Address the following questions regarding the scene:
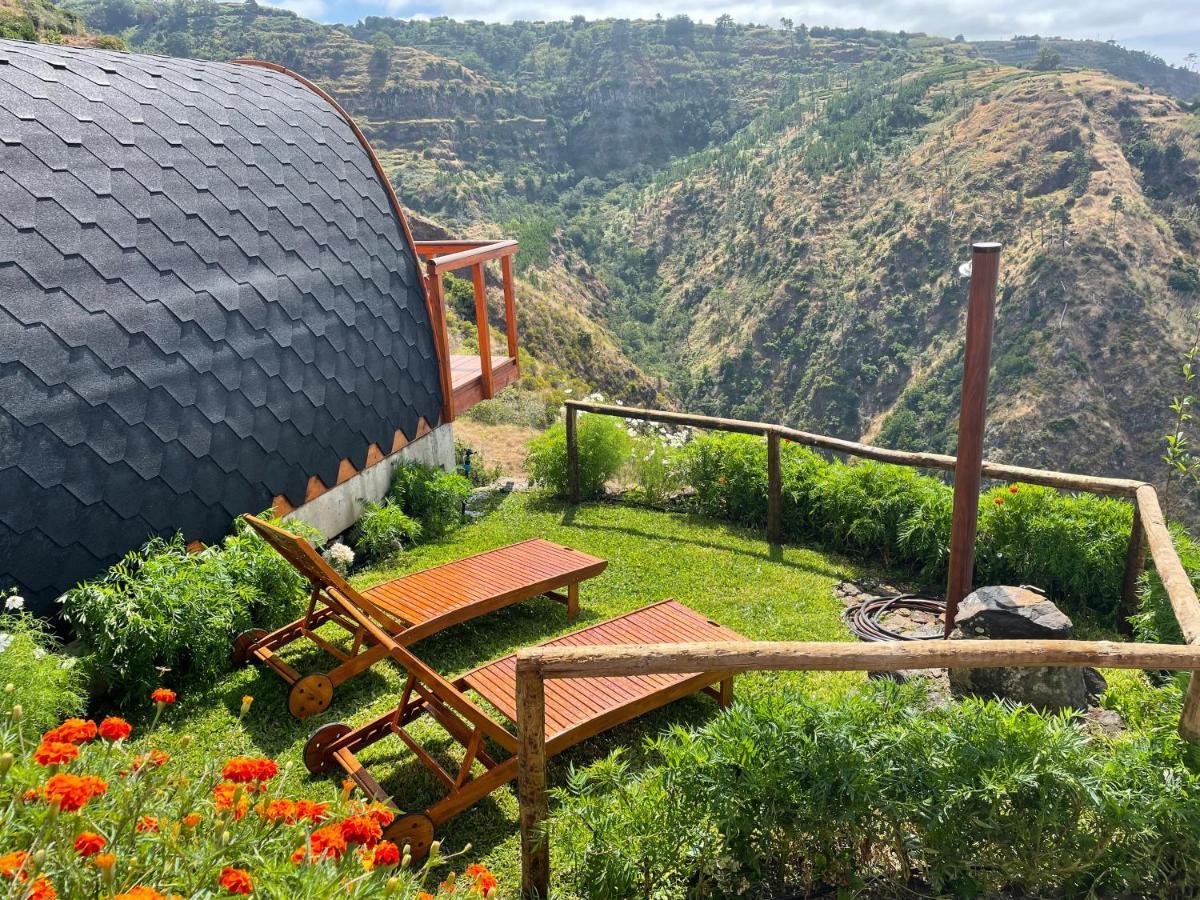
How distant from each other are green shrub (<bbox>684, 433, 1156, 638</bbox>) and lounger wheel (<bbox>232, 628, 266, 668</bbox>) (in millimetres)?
4146

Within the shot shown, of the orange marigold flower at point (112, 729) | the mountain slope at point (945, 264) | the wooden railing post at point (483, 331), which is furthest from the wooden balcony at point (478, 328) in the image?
the mountain slope at point (945, 264)

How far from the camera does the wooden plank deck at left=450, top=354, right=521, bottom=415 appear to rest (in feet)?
26.8

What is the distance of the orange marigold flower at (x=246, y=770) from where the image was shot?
84.4 inches

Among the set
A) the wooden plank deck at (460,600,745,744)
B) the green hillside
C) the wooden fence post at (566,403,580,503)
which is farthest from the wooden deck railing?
the green hillside

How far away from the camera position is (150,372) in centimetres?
490

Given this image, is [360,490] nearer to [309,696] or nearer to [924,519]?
[309,696]

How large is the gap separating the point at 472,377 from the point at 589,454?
4.49 ft

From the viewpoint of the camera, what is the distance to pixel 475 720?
11.9 feet

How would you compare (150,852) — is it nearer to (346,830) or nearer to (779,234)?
(346,830)

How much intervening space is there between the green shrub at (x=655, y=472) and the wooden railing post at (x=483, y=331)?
1.53m

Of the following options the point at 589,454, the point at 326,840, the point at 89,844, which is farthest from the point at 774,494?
the point at 89,844

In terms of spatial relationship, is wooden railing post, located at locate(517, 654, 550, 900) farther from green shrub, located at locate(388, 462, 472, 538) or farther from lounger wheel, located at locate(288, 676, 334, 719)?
green shrub, located at locate(388, 462, 472, 538)

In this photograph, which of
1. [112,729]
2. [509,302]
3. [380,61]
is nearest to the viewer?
[112,729]

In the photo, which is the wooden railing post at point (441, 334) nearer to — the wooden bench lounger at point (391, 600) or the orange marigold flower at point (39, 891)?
the wooden bench lounger at point (391, 600)
